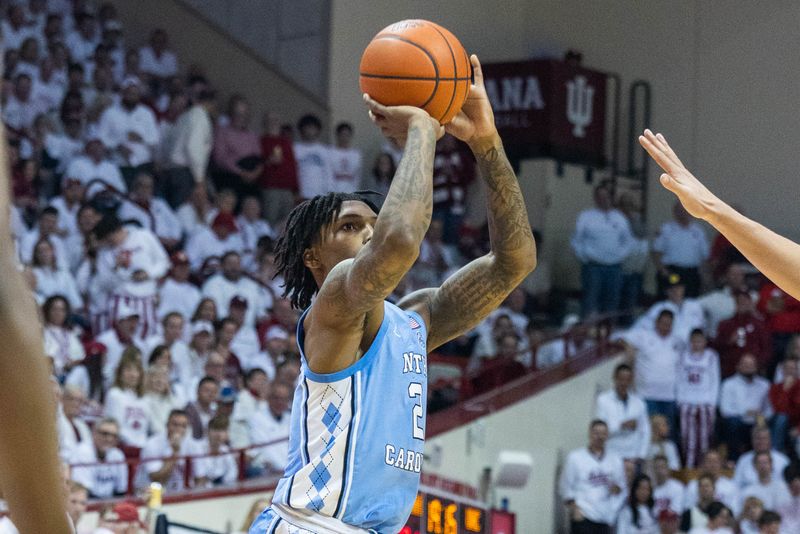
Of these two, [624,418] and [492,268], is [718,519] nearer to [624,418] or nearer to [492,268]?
[624,418]

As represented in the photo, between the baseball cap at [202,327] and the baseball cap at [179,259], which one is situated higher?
the baseball cap at [179,259]

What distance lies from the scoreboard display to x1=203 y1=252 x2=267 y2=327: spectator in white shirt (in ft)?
19.3

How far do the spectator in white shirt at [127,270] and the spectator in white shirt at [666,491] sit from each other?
492cm

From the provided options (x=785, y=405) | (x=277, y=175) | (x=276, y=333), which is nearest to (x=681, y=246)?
(x=785, y=405)

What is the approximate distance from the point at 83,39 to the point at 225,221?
104 inches

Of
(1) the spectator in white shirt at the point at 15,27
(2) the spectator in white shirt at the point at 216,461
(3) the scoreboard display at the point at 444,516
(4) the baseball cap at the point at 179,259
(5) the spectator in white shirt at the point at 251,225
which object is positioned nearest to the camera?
(3) the scoreboard display at the point at 444,516

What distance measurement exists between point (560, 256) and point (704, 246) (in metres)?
2.10

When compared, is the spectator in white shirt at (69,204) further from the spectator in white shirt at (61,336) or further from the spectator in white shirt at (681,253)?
the spectator in white shirt at (681,253)

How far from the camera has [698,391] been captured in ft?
46.1

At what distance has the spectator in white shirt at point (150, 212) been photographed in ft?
41.1

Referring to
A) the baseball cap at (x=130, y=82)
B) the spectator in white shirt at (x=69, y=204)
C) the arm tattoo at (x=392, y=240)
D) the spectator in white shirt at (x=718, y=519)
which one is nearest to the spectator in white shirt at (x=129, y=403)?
the spectator in white shirt at (x=69, y=204)

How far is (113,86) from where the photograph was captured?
14.0 m

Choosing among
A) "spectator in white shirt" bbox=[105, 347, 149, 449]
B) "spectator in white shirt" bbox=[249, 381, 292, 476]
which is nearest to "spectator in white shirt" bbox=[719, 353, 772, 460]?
"spectator in white shirt" bbox=[249, 381, 292, 476]

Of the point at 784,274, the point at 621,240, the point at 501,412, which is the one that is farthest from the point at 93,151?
the point at 784,274
